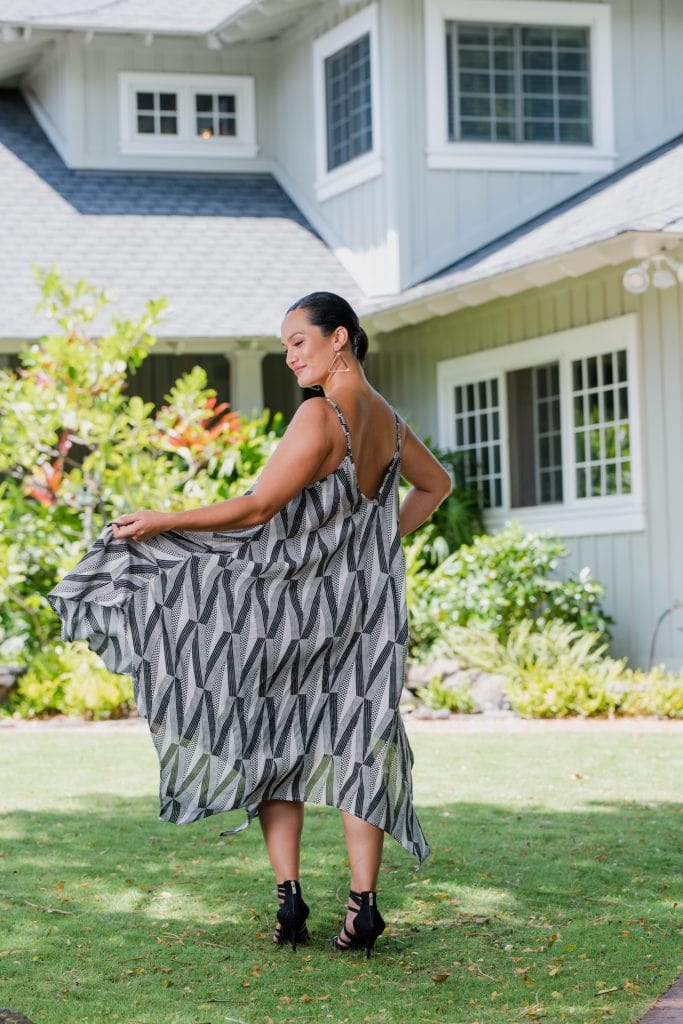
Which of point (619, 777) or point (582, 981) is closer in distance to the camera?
point (582, 981)

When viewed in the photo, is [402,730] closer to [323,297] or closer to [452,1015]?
[452,1015]

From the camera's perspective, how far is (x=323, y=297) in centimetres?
429

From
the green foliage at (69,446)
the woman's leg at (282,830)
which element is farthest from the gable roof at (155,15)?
the woman's leg at (282,830)

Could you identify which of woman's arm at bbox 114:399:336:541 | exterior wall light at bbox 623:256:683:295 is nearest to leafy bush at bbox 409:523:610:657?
exterior wall light at bbox 623:256:683:295

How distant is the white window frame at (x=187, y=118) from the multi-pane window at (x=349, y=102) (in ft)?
4.97

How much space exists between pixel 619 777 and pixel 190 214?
9.03 m

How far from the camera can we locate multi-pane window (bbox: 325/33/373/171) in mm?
13734

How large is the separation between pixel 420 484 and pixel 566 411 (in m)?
7.41

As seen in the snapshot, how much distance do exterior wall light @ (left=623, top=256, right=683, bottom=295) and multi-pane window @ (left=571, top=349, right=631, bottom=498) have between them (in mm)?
1054

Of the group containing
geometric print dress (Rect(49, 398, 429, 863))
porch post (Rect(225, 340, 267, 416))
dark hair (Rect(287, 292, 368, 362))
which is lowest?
geometric print dress (Rect(49, 398, 429, 863))

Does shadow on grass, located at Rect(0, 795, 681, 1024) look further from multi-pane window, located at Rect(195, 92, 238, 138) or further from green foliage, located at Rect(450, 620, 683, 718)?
multi-pane window, located at Rect(195, 92, 238, 138)

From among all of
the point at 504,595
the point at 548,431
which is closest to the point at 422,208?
the point at 548,431

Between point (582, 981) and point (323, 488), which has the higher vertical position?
point (323, 488)

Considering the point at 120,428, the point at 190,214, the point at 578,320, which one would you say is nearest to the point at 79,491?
the point at 120,428
